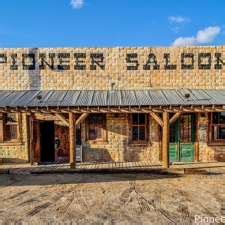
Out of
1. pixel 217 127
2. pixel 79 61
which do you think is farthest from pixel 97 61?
pixel 217 127

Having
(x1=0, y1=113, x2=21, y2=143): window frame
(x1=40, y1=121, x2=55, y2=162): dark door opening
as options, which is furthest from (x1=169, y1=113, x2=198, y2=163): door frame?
(x1=0, y1=113, x2=21, y2=143): window frame

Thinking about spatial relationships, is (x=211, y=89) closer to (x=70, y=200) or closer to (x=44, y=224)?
(x=70, y=200)

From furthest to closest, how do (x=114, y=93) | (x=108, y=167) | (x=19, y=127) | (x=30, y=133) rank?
1. (x=19, y=127)
2. (x=114, y=93)
3. (x=30, y=133)
4. (x=108, y=167)

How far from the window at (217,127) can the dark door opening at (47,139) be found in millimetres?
8037

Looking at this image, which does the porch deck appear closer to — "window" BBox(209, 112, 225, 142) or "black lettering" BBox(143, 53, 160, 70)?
"window" BBox(209, 112, 225, 142)

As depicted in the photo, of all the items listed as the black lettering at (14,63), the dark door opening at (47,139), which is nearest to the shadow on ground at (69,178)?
the dark door opening at (47,139)

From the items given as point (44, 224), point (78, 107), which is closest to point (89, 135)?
point (78, 107)

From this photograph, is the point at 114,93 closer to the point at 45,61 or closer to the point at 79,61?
the point at 79,61

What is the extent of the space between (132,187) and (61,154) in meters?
5.86

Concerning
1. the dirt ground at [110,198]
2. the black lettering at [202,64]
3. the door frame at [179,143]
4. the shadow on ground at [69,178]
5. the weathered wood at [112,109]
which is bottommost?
the shadow on ground at [69,178]

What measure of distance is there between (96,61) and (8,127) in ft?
18.0

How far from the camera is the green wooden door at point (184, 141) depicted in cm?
1464

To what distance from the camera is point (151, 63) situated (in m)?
15.0

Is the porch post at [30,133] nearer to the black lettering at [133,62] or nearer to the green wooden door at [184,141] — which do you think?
the black lettering at [133,62]
